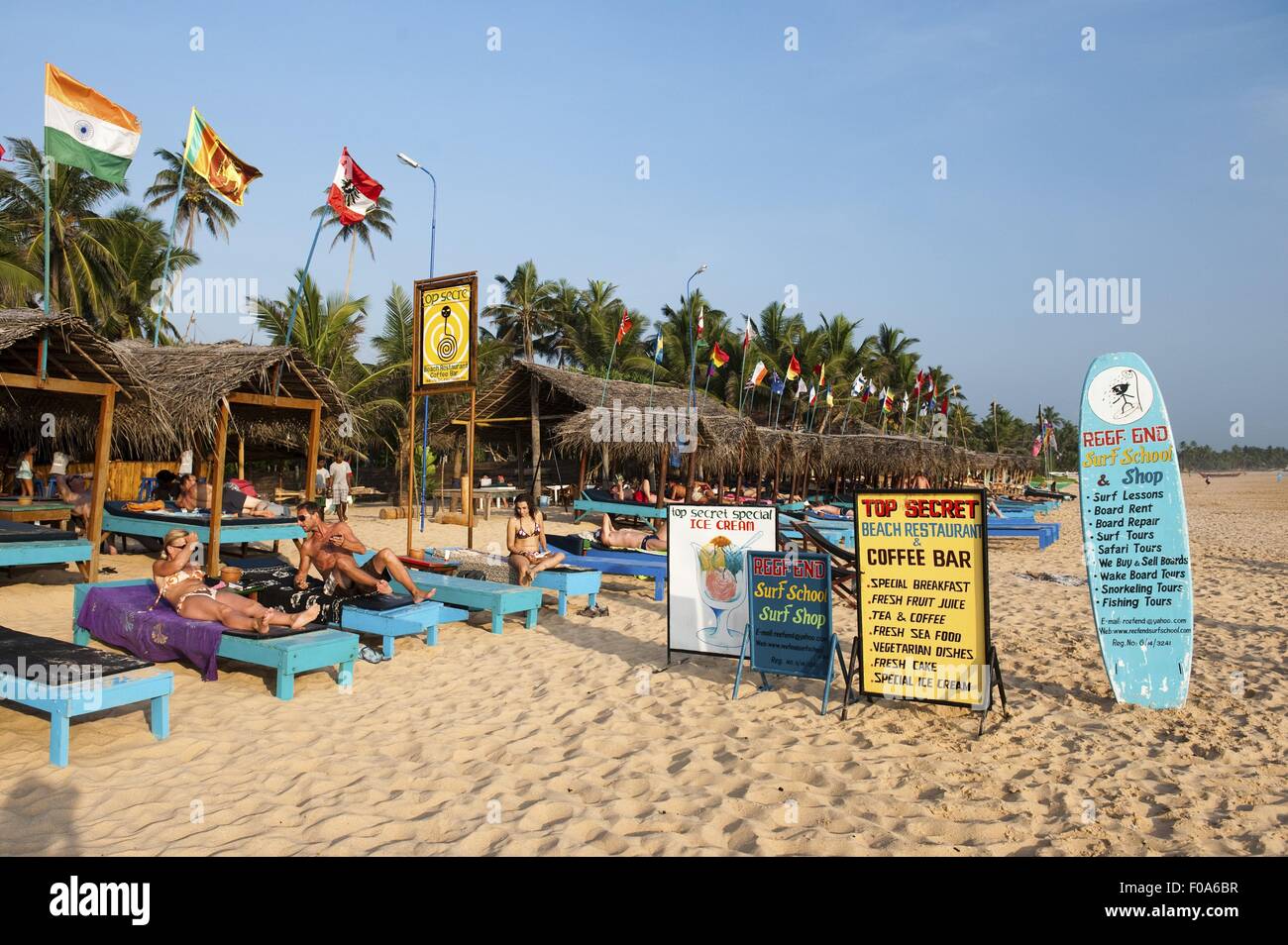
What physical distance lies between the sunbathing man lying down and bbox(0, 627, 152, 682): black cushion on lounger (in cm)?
222

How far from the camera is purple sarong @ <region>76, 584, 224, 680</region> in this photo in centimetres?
572

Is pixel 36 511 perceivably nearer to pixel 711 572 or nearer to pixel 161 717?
pixel 161 717

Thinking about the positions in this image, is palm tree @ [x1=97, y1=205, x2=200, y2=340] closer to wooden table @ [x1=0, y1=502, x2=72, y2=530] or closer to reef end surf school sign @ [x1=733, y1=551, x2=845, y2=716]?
wooden table @ [x1=0, y1=502, x2=72, y2=530]

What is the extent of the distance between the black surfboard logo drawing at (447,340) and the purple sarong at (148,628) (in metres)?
4.56

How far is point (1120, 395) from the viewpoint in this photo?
216 inches

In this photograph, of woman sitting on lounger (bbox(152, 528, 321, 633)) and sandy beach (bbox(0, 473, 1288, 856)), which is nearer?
sandy beach (bbox(0, 473, 1288, 856))

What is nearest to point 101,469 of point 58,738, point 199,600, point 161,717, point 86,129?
point 86,129

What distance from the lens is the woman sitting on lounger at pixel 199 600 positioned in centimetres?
578

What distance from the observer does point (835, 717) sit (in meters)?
5.15

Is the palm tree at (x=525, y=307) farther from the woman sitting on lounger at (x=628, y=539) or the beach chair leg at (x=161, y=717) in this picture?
the beach chair leg at (x=161, y=717)

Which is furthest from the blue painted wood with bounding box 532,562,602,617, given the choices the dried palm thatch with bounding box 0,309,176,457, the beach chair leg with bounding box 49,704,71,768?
the dried palm thatch with bounding box 0,309,176,457

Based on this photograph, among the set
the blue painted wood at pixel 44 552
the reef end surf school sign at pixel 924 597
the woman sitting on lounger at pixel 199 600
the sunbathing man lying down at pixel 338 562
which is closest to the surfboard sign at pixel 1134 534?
the reef end surf school sign at pixel 924 597
